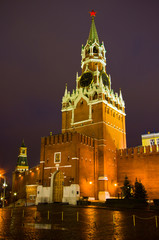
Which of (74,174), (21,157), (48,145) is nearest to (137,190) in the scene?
(74,174)

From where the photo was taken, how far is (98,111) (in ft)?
162

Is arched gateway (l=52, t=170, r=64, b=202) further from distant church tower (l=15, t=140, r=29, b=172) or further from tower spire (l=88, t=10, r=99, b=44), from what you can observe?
distant church tower (l=15, t=140, r=29, b=172)

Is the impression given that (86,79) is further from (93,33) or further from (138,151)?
(138,151)

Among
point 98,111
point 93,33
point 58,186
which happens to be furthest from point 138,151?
point 93,33

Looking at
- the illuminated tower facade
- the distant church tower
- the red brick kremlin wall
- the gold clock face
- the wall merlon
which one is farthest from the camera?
the distant church tower

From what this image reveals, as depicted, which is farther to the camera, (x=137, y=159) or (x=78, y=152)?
(x=137, y=159)

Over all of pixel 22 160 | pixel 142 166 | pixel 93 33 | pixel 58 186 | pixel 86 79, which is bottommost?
pixel 58 186

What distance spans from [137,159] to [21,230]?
35.5 meters

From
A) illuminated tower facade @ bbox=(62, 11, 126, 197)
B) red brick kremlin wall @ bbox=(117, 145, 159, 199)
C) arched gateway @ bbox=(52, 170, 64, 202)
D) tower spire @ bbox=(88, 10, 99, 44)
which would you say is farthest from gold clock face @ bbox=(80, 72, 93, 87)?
arched gateway @ bbox=(52, 170, 64, 202)

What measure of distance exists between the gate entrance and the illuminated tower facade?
743 cm

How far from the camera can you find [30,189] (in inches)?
2251

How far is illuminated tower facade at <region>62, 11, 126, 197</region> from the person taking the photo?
1837 inches

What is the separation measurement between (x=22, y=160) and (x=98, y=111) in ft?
192

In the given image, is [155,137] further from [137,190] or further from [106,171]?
[137,190]
